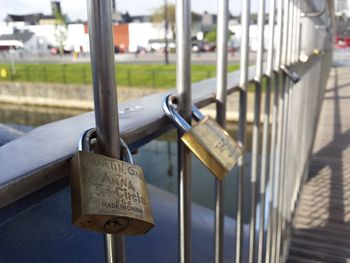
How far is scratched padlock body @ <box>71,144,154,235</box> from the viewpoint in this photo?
447 mm

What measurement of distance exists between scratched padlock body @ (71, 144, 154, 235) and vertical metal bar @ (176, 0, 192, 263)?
248mm

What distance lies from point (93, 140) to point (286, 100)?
1.58 m

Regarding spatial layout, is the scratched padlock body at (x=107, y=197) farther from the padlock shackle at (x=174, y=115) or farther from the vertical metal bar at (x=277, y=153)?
the vertical metal bar at (x=277, y=153)

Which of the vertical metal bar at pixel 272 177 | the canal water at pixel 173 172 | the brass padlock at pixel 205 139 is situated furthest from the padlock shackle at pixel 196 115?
the canal water at pixel 173 172

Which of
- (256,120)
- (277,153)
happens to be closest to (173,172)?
(277,153)

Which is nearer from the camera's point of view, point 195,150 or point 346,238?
point 195,150

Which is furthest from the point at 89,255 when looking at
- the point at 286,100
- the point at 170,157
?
the point at 170,157

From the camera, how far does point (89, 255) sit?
1057 mm

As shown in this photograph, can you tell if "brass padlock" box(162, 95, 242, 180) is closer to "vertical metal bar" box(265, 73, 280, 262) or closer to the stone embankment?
"vertical metal bar" box(265, 73, 280, 262)

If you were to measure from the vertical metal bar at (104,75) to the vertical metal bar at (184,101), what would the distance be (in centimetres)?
24

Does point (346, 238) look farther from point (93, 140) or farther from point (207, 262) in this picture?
point (93, 140)

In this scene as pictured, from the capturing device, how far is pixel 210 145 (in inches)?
28.9

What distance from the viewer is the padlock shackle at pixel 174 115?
0.71m

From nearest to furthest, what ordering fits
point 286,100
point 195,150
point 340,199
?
point 195,150, point 286,100, point 340,199
